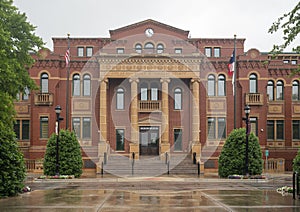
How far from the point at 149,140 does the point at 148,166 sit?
5.88 meters

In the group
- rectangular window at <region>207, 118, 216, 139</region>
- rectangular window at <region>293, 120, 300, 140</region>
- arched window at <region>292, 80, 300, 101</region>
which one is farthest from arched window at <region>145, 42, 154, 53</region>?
rectangular window at <region>293, 120, 300, 140</region>

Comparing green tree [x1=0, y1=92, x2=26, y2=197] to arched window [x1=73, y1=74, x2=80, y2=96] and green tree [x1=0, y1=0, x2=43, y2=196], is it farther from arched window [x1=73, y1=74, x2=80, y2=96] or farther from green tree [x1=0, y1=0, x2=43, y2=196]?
arched window [x1=73, y1=74, x2=80, y2=96]

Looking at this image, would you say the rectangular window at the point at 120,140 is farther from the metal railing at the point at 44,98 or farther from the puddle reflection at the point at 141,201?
the puddle reflection at the point at 141,201

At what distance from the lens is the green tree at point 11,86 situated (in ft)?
53.8

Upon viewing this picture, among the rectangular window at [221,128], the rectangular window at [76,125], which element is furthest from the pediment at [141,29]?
the rectangular window at [221,128]

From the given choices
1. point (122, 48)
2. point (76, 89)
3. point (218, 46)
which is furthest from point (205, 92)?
point (76, 89)

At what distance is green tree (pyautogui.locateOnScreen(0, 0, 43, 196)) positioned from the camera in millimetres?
16406

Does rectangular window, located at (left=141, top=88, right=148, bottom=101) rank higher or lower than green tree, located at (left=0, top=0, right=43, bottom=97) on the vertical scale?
lower

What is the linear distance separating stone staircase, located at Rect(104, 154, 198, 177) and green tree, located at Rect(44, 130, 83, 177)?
19.1 feet

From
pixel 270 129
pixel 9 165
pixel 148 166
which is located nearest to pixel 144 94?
pixel 148 166

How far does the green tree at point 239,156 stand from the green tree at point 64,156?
9.48m

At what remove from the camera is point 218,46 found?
4438 centimetres

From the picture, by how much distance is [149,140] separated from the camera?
42.1 m

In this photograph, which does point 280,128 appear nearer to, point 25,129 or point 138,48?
point 138,48
